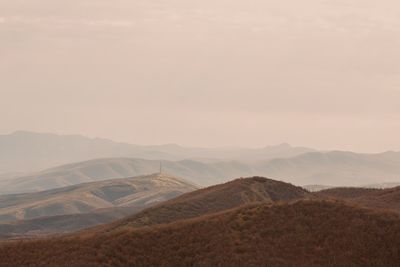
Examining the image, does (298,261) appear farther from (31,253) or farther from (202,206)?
(202,206)

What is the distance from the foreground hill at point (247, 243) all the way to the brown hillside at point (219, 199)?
26.1 m

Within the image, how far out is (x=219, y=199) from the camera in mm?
82000

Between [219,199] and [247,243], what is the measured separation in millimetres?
43563

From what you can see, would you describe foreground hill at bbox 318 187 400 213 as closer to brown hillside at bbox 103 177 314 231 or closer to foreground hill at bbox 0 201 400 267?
brown hillside at bbox 103 177 314 231

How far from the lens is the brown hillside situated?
7088cm

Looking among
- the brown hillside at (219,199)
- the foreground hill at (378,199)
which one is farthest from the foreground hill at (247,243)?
the brown hillside at (219,199)

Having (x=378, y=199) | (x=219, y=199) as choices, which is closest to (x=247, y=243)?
(x=378, y=199)

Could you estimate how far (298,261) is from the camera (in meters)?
35.4

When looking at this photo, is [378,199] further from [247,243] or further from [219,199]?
[247,243]

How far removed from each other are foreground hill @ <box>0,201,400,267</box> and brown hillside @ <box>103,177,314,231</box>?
26060mm

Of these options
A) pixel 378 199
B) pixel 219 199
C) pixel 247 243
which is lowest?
pixel 219 199

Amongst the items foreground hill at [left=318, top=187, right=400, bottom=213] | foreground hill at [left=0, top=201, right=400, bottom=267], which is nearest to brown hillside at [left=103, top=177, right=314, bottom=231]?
foreground hill at [left=318, top=187, right=400, bottom=213]

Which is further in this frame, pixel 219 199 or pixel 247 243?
pixel 219 199

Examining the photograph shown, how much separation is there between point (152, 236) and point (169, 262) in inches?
167
